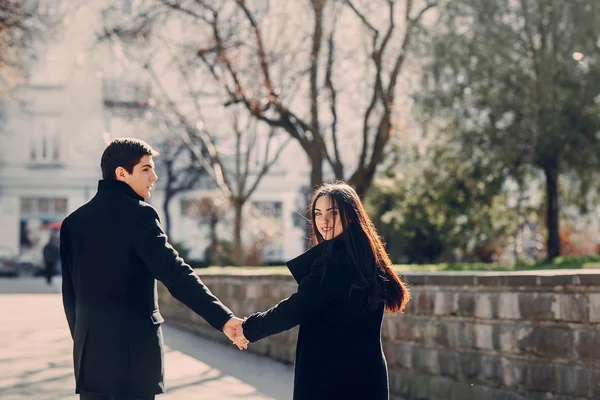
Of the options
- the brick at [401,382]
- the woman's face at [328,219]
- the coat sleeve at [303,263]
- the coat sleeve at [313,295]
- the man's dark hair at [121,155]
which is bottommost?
the brick at [401,382]

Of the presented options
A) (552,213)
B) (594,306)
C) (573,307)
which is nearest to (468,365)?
(573,307)

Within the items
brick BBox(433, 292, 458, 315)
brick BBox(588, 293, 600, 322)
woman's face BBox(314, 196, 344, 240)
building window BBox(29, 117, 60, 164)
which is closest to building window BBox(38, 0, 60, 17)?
brick BBox(433, 292, 458, 315)

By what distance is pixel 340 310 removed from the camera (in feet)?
14.3

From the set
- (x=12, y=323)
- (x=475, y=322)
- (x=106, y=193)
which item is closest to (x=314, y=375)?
(x=106, y=193)

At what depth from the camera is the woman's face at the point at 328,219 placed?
446 centimetres

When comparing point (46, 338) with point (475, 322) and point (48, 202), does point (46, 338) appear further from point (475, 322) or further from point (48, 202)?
point (48, 202)

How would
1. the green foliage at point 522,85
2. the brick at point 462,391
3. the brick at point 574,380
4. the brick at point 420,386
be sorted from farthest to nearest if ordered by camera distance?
the green foliage at point 522,85, the brick at point 420,386, the brick at point 462,391, the brick at point 574,380

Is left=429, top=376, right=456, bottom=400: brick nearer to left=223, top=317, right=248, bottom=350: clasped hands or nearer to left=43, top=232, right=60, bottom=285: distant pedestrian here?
left=223, top=317, right=248, bottom=350: clasped hands

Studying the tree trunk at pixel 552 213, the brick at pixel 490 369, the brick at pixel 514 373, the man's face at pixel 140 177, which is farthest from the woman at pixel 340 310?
the tree trunk at pixel 552 213

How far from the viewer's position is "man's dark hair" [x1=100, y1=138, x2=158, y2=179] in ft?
15.4

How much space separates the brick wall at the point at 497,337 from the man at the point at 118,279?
310 cm

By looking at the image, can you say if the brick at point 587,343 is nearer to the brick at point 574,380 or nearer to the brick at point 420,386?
the brick at point 574,380

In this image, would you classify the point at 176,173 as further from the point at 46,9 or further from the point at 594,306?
the point at 594,306

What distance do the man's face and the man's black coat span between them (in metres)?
0.03
